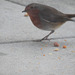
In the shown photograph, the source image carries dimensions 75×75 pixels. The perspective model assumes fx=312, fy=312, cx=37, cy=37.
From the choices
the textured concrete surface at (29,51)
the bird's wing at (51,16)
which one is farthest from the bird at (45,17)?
the textured concrete surface at (29,51)

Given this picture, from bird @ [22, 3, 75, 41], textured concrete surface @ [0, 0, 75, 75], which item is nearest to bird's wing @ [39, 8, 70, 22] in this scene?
bird @ [22, 3, 75, 41]

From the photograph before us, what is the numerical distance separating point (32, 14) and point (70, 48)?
102cm

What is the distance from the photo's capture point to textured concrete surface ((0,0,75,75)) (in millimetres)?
4902

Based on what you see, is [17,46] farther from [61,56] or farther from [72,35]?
[72,35]

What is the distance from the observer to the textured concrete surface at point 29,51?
4.90 meters

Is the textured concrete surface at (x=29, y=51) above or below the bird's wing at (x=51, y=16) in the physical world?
below

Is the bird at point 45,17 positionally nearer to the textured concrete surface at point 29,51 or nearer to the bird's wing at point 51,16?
the bird's wing at point 51,16

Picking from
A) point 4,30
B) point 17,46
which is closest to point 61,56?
point 17,46

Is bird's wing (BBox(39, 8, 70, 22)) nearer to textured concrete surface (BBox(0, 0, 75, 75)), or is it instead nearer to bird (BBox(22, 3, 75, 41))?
bird (BBox(22, 3, 75, 41))

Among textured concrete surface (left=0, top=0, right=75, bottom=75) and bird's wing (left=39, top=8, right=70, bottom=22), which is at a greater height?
bird's wing (left=39, top=8, right=70, bottom=22)

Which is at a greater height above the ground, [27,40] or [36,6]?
[36,6]

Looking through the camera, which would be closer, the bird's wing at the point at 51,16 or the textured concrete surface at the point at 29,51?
the textured concrete surface at the point at 29,51

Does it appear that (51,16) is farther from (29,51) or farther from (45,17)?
(29,51)

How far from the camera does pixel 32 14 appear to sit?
20.3 ft
